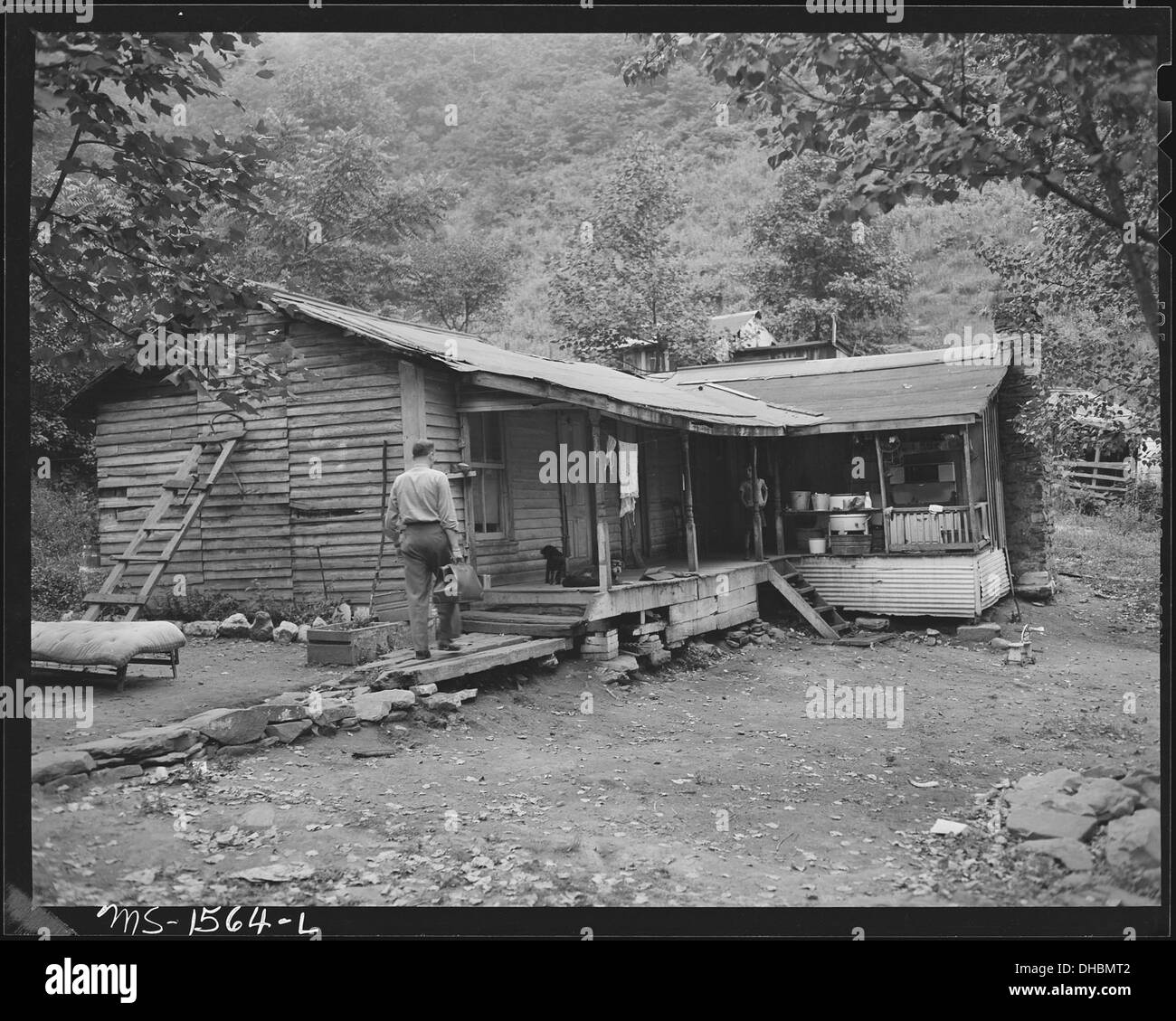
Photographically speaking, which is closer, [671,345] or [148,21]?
[148,21]

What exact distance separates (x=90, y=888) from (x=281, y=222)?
1812 centimetres

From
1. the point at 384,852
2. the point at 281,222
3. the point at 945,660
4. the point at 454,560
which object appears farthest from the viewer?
the point at 281,222

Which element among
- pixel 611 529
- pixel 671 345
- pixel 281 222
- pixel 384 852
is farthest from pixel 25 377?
pixel 671 345

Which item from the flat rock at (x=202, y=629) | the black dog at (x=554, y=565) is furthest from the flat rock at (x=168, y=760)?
the black dog at (x=554, y=565)

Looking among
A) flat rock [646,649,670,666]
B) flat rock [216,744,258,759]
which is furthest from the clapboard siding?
flat rock [216,744,258,759]

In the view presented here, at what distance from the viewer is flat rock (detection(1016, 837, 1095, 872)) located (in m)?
4.86

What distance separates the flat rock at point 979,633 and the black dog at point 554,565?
23.8 feet

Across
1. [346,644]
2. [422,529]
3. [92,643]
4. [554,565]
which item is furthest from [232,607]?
[422,529]

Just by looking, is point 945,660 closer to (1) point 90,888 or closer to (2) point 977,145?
(2) point 977,145

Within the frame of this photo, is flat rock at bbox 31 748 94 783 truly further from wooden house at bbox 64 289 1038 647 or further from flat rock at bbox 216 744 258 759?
wooden house at bbox 64 289 1038 647

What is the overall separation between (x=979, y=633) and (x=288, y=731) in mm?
11860

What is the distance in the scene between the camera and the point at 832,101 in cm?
570

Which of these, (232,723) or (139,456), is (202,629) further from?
(232,723)

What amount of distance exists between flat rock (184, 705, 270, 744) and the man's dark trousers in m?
2.06
